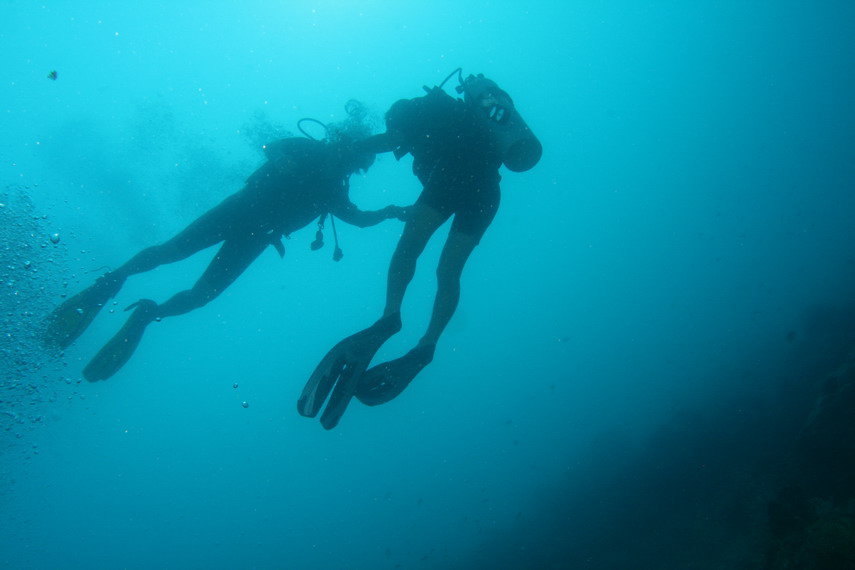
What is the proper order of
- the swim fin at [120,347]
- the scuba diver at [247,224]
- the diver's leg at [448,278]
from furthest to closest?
the swim fin at [120,347] → the scuba diver at [247,224] → the diver's leg at [448,278]

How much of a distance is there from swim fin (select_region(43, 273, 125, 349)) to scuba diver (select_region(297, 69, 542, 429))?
4.45 m

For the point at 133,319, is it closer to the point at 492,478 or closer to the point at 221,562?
the point at 492,478

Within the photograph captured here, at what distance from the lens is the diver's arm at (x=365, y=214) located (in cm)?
600

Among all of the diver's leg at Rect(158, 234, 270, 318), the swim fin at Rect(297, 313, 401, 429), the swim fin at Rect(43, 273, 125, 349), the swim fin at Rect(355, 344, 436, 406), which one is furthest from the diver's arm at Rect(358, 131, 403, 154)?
the swim fin at Rect(43, 273, 125, 349)

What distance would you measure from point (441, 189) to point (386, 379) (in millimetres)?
1852

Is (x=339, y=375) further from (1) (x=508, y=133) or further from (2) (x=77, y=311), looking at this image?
(2) (x=77, y=311)

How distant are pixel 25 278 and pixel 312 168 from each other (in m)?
8.32

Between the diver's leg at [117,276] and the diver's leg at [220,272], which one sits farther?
the diver's leg at [220,272]

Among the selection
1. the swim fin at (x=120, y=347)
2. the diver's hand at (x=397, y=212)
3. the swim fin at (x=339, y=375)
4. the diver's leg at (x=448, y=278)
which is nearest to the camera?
the swim fin at (x=339, y=375)

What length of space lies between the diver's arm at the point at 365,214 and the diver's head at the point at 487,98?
71.2 inches

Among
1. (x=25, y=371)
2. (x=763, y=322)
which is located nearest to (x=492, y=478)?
(x=763, y=322)

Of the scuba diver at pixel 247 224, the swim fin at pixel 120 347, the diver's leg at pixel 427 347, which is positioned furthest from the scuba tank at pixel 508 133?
the swim fin at pixel 120 347

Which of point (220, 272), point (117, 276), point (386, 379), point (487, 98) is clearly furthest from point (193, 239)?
point (487, 98)

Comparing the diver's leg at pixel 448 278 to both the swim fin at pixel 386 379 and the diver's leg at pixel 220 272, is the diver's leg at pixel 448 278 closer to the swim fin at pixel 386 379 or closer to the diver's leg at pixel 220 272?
the swim fin at pixel 386 379
